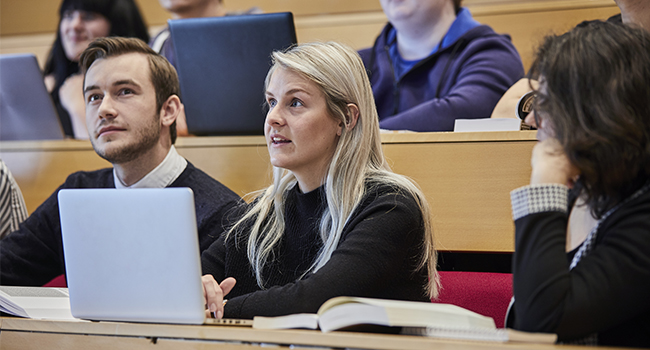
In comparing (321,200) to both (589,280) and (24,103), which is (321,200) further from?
(24,103)

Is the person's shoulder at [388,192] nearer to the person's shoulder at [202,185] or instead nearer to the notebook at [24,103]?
the person's shoulder at [202,185]

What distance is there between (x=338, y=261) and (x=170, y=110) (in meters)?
0.77

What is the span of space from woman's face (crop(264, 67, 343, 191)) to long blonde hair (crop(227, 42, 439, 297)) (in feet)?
0.06

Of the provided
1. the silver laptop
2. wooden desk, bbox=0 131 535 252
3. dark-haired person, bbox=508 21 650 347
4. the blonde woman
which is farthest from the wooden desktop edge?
the silver laptop

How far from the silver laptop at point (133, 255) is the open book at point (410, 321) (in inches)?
4.8

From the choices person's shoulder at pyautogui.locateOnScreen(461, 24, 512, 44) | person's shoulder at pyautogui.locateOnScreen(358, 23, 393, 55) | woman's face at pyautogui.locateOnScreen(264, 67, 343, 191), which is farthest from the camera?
person's shoulder at pyautogui.locateOnScreen(358, 23, 393, 55)

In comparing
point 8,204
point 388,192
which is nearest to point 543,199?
point 388,192

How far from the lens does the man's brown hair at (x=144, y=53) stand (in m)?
1.52

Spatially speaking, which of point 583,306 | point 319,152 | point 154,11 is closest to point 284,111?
point 319,152

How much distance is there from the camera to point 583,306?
73cm

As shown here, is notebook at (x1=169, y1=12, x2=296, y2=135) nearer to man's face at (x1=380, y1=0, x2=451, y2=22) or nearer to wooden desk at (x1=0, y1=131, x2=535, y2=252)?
wooden desk at (x1=0, y1=131, x2=535, y2=252)

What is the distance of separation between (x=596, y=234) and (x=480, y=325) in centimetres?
21

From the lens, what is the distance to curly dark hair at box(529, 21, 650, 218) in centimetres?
77

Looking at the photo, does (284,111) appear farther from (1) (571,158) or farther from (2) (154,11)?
(2) (154,11)
